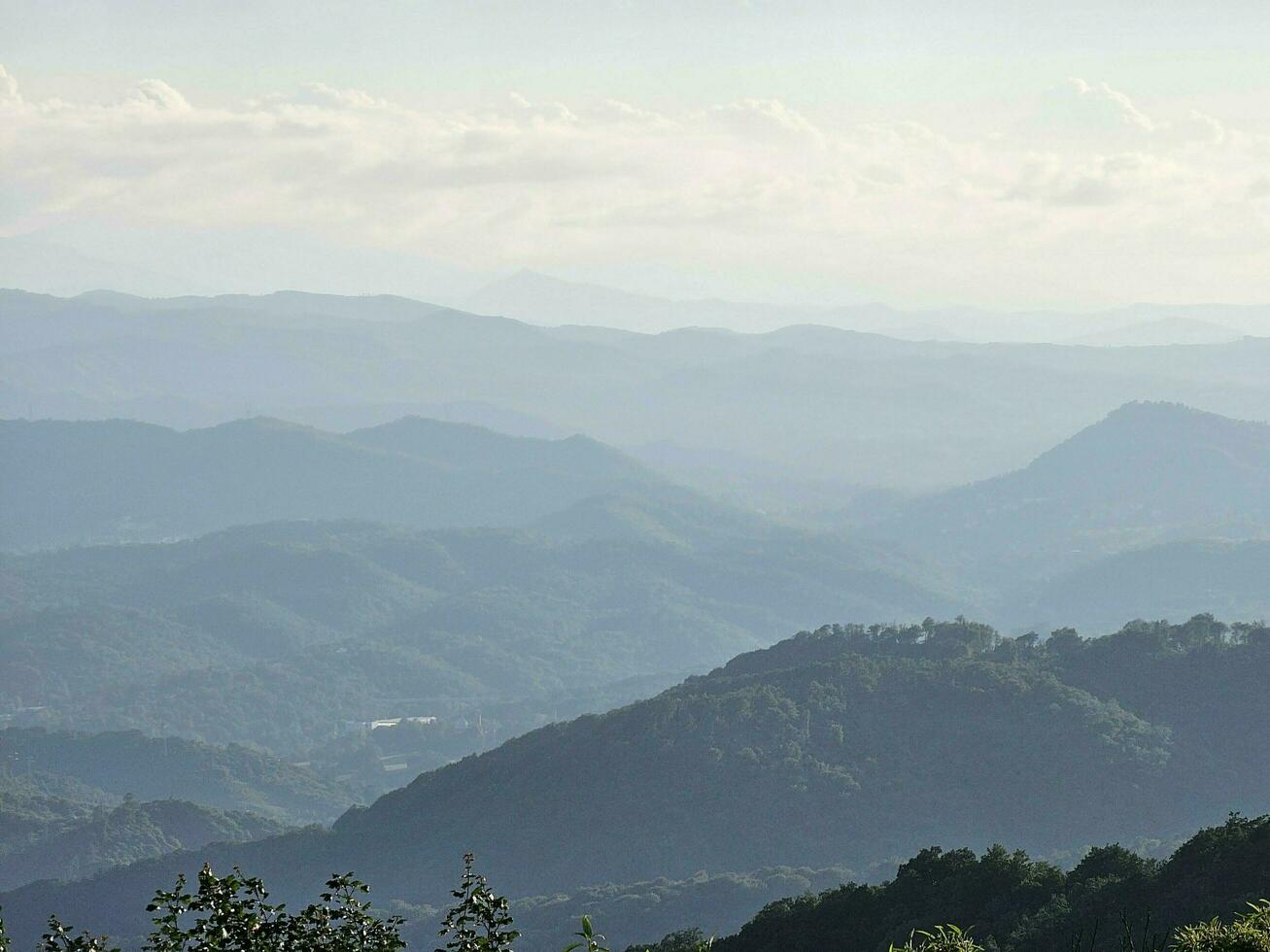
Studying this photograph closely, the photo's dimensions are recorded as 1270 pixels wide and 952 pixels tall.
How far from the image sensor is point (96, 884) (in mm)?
146625

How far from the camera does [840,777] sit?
147 m

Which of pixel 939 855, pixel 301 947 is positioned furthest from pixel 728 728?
pixel 301 947

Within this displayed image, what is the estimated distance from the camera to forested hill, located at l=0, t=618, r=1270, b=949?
136875mm

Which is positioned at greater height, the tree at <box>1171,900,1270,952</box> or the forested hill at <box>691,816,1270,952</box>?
the tree at <box>1171,900,1270,952</box>

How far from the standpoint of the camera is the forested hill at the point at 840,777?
137m

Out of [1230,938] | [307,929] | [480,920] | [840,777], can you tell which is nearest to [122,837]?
[840,777]

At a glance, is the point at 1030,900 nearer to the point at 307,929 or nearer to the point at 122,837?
the point at 307,929

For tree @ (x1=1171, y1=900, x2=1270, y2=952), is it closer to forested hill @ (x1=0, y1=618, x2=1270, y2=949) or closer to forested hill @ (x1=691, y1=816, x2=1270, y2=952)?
forested hill @ (x1=691, y1=816, x2=1270, y2=952)

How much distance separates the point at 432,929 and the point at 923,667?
62243mm

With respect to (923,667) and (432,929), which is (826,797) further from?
(432,929)

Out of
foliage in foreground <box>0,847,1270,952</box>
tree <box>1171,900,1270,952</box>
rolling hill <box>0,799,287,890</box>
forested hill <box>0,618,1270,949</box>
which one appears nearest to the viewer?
foliage in foreground <box>0,847,1270,952</box>

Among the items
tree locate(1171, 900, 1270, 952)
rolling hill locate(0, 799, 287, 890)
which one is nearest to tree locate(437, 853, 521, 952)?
tree locate(1171, 900, 1270, 952)

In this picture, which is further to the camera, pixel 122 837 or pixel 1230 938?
pixel 122 837

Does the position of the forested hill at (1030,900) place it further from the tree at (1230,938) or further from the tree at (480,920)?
the tree at (480,920)
